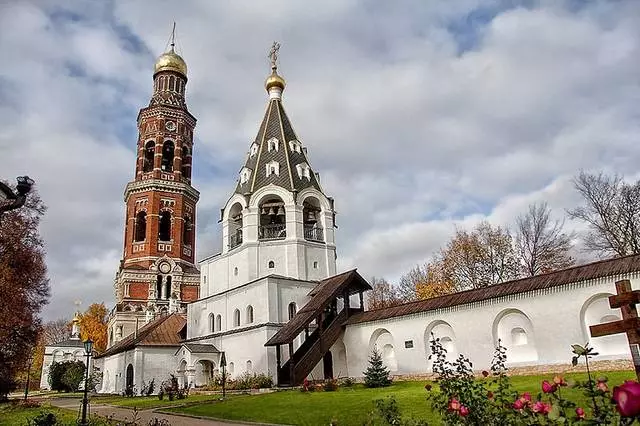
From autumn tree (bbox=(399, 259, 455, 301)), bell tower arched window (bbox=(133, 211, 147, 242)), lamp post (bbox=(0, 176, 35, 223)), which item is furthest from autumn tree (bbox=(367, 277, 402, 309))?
lamp post (bbox=(0, 176, 35, 223))

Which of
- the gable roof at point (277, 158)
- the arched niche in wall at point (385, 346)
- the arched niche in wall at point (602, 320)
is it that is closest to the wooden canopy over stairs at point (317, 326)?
the arched niche in wall at point (385, 346)

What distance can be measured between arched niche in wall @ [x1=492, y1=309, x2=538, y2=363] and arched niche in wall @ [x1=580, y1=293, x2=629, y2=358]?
1826 millimetres

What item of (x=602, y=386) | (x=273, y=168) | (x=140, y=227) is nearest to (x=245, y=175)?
(x=273, y=168)

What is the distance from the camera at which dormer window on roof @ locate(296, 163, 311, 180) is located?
1238 inches

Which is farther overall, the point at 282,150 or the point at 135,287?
the point at 135,287

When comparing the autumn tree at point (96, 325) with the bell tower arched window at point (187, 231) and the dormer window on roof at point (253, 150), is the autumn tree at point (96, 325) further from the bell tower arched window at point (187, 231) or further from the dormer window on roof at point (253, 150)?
the dormer window on roof at point (253, 150)

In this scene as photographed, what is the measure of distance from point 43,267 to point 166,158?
96.3 feet

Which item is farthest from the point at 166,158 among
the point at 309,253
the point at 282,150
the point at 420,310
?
the point at 420,310

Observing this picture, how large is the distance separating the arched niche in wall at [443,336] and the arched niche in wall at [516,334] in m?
1.98

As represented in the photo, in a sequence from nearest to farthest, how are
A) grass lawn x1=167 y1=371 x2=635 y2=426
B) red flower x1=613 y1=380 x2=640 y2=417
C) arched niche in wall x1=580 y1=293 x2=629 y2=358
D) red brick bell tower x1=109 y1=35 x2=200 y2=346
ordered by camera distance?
red flower x1=613 y1=380 x2=640 y2=417 < grass lawn x1=167 y1=371 x2=635 y2=426 < arched niche in wall x1=580 y1=293 x2=629 y2=358 < red brick bell tower x1=109 y1=35 x2=200 y2=346

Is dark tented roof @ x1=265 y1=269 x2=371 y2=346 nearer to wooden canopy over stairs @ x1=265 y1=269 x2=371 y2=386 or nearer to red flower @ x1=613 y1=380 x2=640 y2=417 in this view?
wooden canopy over stairs @ x1=265 y1=269 x2=371 y2=386

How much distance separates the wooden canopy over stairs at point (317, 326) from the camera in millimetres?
22375

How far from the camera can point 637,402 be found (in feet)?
7.22

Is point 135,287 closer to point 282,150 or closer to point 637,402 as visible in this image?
point 282,150
